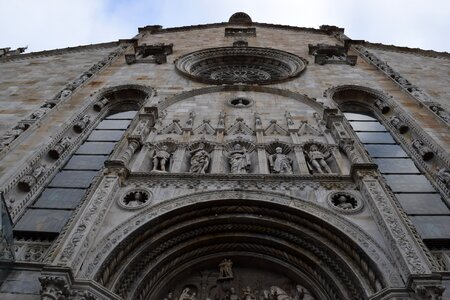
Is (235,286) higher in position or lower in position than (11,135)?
lower

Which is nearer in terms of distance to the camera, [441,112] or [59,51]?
[441,112]

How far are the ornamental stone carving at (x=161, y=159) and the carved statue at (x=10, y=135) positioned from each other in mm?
3468

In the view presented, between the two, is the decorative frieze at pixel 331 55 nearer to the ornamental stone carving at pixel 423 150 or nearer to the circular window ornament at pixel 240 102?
the circular window ornament at pixel 240 102

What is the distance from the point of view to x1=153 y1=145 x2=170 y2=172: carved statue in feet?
32.1

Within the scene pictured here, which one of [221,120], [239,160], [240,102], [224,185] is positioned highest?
[240,102]

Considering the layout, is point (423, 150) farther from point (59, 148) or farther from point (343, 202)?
point (59, 148)

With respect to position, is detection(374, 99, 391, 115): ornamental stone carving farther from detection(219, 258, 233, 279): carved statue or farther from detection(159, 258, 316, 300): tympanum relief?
detection(219, 258, 233, 279): carved statue

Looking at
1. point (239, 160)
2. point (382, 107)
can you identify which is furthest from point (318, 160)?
point (382, 107)

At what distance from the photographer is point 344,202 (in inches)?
328

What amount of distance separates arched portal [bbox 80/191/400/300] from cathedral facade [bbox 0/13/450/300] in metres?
0.03

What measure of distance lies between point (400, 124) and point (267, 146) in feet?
13.8

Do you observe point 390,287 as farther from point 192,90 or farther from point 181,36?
point 181,36

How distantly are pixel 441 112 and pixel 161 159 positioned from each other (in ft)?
25.6

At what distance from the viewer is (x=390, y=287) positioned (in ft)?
20.2
